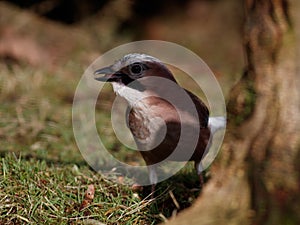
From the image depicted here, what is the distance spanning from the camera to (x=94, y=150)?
5445 millimetres

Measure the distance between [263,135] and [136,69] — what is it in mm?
1385

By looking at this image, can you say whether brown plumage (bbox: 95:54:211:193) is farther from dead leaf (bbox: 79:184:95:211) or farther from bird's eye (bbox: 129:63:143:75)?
dead leaf (bbox: 79:184:95:211)

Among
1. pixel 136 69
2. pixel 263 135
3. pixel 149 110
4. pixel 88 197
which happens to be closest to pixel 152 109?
pixel 149 110

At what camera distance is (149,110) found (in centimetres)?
418

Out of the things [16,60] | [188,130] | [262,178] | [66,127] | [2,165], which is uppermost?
[262,178]

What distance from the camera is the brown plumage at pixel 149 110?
4145 millimetres

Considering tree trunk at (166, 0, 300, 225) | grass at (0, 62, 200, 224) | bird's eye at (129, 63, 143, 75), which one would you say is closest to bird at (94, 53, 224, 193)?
bird's eye at (129, 63, 143, 75)

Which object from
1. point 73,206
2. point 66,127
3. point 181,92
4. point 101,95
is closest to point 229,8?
point 101,95

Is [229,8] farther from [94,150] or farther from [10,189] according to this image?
[10,189]

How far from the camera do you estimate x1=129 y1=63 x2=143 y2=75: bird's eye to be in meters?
4.21

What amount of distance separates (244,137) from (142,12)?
23.6 ft

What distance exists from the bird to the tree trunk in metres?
0.94

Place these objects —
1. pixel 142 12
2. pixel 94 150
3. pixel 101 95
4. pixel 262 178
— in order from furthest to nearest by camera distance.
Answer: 1. pixel 142 12
2. pixel 101 95
3. pixel 94 150
4. pixel 262 178

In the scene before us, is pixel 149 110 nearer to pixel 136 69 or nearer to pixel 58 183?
pixel 136 69
